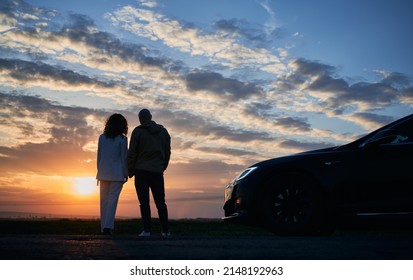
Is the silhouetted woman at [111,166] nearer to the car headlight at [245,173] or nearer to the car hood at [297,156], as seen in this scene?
the car headlight at [245,173]

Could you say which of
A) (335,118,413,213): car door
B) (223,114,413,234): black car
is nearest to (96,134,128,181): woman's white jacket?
(223,114,413,234): black car

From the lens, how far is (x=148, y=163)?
9312 millimetres

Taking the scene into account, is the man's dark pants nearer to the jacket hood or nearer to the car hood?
the jacket hood

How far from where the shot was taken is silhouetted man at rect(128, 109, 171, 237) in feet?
30.5

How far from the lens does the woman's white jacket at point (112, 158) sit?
9.29 metres

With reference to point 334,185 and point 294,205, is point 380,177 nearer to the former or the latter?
point 334,185

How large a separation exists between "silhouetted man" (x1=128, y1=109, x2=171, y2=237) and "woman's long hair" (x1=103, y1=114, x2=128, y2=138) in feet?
0.62

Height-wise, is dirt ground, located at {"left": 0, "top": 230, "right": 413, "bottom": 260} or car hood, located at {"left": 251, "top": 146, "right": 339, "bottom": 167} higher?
car hood, located at {"left": 251, "top": 146, "right": 339, "bottom": 167}

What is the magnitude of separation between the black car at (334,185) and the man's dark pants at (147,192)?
160 centimetres

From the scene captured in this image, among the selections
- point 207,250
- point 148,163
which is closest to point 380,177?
point 207,250

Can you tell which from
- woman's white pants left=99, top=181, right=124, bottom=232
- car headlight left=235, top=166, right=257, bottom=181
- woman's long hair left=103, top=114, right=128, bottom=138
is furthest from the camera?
woman's long hair left=103, top=114, right=128, bottom=138

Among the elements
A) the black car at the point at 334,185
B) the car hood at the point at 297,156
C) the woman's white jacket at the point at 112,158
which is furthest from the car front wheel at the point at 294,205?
the woman's white jacket at the point at 112,158
